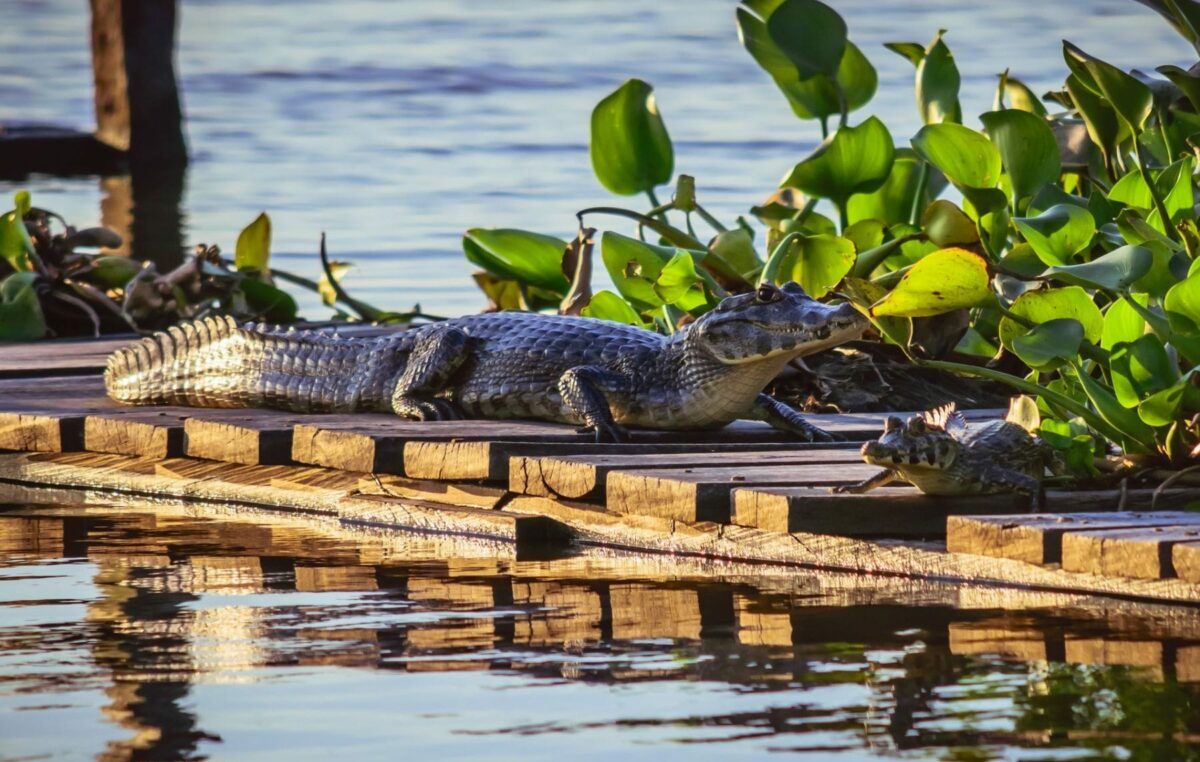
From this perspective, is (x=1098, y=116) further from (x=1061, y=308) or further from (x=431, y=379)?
(x=431, y=379)

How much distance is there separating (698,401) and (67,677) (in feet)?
7.75

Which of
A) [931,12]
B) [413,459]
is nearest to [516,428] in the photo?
[413,459]

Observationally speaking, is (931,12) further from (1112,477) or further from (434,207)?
(1112,477)

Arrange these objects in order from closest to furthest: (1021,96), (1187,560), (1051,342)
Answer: (1187,560)
(1051,342)
(1021,96)

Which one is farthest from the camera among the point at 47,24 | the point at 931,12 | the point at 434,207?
the point at 47,24

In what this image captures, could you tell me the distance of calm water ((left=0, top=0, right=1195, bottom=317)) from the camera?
14891 millimetres

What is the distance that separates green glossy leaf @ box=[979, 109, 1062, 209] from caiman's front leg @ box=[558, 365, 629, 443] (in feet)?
3.71

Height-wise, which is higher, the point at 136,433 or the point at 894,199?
the point at 894,199

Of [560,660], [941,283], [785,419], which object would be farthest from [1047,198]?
[560,660]

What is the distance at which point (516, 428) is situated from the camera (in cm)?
586

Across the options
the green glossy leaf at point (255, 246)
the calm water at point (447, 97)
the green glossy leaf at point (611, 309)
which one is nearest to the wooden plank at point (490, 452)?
the green glossy leaf at point (611, 309)

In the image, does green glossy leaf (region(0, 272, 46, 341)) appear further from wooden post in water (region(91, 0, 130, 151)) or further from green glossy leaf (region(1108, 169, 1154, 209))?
wooden post in water (region(91, 0, 130, 151))

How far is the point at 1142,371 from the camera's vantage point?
4934mm

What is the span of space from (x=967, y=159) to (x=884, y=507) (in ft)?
5.54
